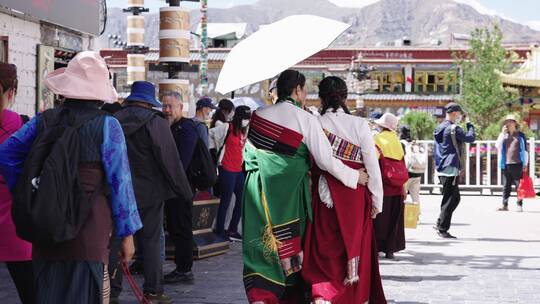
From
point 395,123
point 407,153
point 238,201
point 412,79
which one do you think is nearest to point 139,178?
point 395,123

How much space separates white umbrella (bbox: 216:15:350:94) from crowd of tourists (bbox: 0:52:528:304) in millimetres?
169

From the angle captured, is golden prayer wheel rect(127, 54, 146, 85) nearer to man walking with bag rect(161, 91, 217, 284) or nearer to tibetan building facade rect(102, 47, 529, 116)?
man walking with bag rect(161, 91, 217, 284)

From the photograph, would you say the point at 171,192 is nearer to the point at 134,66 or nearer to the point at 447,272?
the point at 447,272

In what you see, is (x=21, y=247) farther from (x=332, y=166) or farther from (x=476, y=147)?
(x=476, y=147)

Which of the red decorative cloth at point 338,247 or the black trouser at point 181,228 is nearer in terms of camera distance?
the red decorative cloth at point 338,247

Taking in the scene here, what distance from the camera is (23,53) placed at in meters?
12.8

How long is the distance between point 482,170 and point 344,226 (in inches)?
833

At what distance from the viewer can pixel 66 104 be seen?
514 cm

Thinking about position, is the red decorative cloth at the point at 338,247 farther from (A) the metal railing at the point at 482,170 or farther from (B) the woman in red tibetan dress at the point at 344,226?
(A) the metal railing at the point at 482,170

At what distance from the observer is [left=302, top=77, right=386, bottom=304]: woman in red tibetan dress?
6.86m

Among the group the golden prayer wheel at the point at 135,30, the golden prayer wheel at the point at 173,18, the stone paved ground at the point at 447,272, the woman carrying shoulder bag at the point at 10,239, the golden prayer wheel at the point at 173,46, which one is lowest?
the stone paved ground at the point at 447,272

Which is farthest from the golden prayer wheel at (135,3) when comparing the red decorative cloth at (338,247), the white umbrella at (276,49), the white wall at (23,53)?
the red decorative cloth at (338,247)

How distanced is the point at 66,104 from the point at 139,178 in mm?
2613

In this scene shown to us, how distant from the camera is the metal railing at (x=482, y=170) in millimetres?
26984
